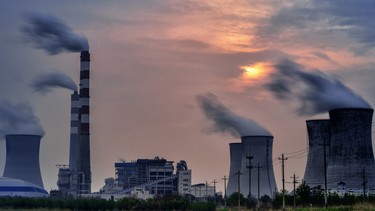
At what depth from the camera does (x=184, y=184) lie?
9612cm

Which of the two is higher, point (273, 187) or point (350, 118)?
point (350, 118)

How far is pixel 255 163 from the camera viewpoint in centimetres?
6053

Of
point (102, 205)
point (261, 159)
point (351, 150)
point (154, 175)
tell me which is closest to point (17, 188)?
point (261, 159)

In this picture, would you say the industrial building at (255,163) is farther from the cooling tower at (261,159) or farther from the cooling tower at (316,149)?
the cooling tower at (316,149)

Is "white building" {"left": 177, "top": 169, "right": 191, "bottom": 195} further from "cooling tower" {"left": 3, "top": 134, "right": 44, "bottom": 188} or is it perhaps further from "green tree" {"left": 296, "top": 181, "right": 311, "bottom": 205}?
"green tree" {"left": 296, "top": 181, "right": 311, "bottom": 205}

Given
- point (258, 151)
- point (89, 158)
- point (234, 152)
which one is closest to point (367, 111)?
point (258, 151)

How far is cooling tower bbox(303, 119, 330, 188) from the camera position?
172ft

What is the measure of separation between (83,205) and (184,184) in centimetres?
5607

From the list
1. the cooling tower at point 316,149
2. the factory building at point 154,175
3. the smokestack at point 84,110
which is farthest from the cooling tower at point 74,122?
the cooling tower at point 316,149

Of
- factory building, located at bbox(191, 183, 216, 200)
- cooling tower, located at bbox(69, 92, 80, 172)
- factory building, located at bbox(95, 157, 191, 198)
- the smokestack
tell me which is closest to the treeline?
the smokestack

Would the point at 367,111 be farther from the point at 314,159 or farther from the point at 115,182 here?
the point at 115,182

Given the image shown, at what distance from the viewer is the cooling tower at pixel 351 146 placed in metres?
46.3

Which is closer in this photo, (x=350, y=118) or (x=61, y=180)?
(x=350, y=118)

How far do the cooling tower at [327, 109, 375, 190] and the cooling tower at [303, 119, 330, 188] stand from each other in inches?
161
